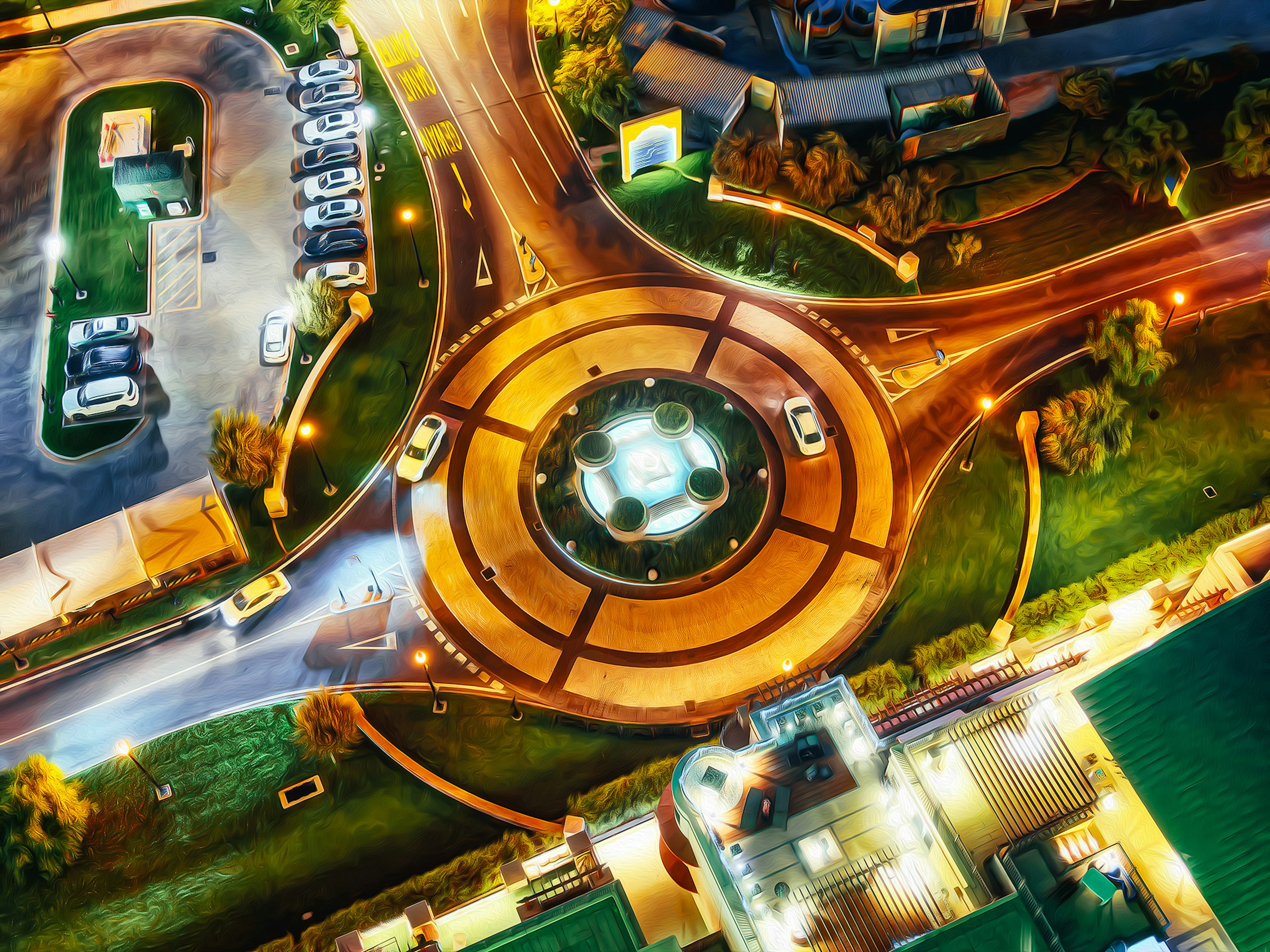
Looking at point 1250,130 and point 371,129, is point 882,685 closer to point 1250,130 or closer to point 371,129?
point 1250,130

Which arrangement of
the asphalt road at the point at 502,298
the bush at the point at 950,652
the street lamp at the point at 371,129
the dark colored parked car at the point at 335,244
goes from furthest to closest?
Result: the street lamp at the point at 371,129, the dark colored parked car at the point at 335,244, the asphalt road at the point at 502,298, the bush at the point at 950,652

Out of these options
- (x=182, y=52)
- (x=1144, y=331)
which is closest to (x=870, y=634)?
(x=1144, y=331)

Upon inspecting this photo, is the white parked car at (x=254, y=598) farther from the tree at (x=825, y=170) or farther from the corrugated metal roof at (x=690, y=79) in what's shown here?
the tree at (x=825, y=170)

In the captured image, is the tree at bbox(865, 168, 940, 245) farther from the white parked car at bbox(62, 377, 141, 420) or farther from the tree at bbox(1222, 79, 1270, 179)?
the white parked car at bbox(62, 377, 141, 420)

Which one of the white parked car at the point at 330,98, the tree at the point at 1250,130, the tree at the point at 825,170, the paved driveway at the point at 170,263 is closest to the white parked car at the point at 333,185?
the paved driveway at the point at 170,263

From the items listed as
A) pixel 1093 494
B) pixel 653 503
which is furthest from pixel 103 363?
pixel 1093 494

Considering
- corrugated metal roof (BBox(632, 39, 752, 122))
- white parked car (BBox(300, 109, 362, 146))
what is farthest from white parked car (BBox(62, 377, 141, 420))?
corrugated metal roof (BBox(632, 39, 752, 122))
